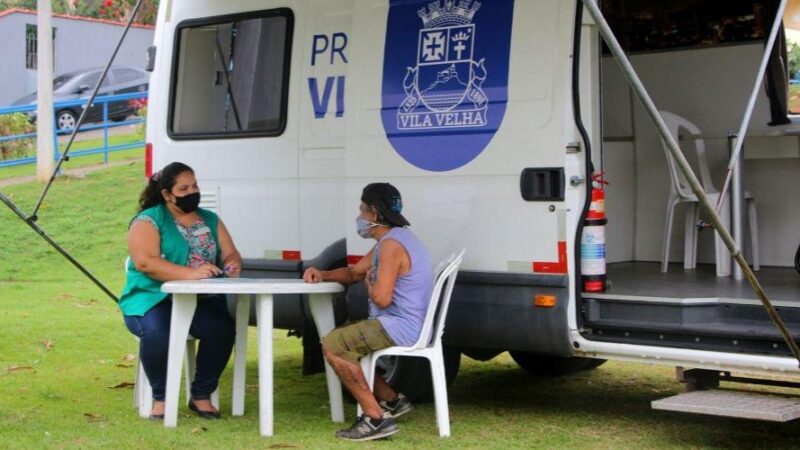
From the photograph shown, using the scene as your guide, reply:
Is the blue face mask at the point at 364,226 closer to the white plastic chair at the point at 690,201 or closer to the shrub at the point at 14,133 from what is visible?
the white plastic chair at the point at 690,201

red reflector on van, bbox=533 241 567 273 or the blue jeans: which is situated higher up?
red reflector on van, bbox=533 241 567 273

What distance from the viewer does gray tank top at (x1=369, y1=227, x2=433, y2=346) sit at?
5.87 meters

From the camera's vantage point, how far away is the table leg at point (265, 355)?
19.5ft

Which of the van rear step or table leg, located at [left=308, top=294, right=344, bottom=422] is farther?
table leg, located at [left=308, top=294, right=344, bottom=422]

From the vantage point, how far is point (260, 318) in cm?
596

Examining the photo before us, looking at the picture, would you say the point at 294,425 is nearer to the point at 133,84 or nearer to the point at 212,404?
the point at 212,404

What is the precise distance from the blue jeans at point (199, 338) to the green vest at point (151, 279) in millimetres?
43

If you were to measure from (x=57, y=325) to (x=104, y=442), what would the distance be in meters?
3.82

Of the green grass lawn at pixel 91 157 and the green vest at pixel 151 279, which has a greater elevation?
the green grass lawn at pixel 91 157

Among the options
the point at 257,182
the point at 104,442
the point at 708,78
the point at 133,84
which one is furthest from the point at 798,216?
the point at 133,84

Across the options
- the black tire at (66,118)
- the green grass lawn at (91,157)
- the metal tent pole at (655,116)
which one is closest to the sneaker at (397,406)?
the metal tent pole at (655,116)

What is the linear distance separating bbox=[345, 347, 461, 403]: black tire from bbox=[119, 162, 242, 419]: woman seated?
86 cm

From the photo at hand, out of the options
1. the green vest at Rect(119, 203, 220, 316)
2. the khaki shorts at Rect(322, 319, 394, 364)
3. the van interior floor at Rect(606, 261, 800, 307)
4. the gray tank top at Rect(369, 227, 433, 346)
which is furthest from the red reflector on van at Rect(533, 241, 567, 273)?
the green vest at Rect(119, 203, 220, 316)

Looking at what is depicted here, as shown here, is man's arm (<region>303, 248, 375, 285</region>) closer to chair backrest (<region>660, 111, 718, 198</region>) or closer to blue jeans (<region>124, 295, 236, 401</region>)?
blue jeans (<region>124, 295, 236, 401</region>)
